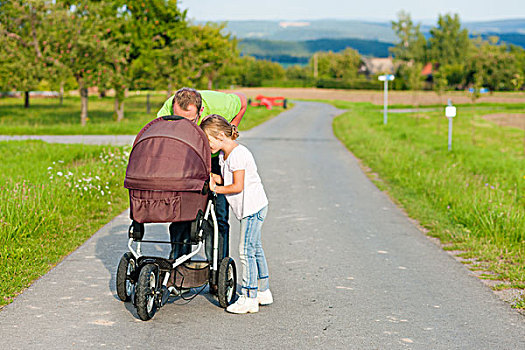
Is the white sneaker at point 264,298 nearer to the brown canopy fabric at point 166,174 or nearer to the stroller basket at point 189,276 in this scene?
the stroller basket at point 189,276

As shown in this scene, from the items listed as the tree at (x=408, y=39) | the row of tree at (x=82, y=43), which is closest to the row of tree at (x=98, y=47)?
the row of tree at (x=82, y=43)

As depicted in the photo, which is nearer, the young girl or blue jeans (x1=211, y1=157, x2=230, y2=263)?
the young girl

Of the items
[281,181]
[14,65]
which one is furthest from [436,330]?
[14,65]

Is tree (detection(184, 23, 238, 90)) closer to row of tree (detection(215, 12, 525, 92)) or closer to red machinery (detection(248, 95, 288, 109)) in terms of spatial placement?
red machinery (detection(248, 95, 288, 109))

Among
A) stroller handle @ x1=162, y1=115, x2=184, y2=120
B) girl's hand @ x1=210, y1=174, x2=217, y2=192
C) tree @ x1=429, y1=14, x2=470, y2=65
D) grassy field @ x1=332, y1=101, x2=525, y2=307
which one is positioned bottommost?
grassy field @ x1=332, y1=101, x2=525, y2=307

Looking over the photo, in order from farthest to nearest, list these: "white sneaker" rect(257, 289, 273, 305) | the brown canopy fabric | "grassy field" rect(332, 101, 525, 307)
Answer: "grassy field" rect(332, 101, 525, 307) < "white sneaker" rect(257, 289, 273, 305) < the brown canopy fabric

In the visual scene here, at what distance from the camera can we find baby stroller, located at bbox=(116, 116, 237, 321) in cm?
451

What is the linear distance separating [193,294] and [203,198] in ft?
3.35

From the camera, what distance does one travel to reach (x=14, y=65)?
84.4 ft

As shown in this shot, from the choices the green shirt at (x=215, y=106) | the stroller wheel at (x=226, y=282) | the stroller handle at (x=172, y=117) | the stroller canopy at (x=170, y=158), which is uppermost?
the green shirt at (x=215, y=106)

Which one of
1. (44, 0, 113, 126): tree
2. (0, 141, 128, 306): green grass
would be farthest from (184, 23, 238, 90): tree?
(0, 141, 128, 306): green grass

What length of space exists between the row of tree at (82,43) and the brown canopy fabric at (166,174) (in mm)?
22974

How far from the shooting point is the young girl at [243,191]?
475 centimetres

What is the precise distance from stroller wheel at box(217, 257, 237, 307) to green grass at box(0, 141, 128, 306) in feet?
5.54
